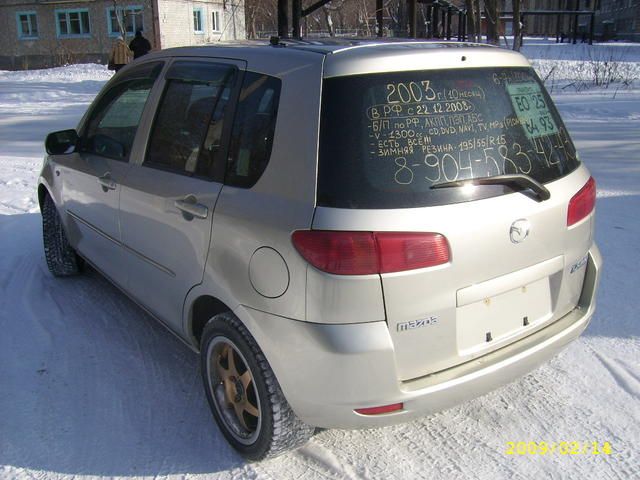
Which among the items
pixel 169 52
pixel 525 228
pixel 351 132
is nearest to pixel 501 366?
pixel 525 228

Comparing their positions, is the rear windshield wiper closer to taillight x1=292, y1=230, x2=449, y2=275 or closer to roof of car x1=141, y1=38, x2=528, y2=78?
taillight x1=292, y1=230, x2=449, y2=275

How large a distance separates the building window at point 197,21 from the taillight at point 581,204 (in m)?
39.7

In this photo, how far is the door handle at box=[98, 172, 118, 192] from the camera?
11.8 ft

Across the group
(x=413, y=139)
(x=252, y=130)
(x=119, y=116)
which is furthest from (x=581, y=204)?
(x=119, y=116)

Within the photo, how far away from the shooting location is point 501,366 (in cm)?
255

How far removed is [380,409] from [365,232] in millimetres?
693

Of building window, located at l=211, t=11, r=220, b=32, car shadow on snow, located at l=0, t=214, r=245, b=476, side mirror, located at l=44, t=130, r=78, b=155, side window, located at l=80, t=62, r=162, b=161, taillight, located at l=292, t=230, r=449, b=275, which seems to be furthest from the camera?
building window, located at l=211, t=11, r=220, b=32

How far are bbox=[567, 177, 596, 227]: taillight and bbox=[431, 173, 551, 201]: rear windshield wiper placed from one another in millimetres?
213

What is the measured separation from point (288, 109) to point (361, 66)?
333mm

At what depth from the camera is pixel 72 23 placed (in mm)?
38500

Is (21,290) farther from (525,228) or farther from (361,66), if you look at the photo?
(525,228)

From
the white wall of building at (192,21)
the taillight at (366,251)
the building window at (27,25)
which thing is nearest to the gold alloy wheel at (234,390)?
the taillight at (366,251)

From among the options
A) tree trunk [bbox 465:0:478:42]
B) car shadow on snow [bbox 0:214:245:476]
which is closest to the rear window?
car shadow on snow [bbox 0:214:245:476]
